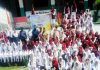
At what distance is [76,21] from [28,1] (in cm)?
759

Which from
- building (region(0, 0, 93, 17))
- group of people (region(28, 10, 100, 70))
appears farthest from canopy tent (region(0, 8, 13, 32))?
group of people (region(28, 10, 100, 70))

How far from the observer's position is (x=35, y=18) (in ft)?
73.9

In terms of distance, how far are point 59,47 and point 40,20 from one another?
549cm

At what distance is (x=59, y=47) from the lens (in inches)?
678

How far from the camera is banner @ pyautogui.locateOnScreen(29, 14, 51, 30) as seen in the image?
22100 millimetres

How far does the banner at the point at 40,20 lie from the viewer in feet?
72.5

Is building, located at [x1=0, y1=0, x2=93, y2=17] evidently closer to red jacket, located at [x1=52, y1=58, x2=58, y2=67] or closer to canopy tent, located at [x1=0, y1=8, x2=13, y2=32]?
canopy tent, located at [x1=0, y1=8, x2=13, y2=32]

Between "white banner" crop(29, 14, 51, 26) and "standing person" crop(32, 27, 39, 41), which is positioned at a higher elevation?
"white banner" crop(29, 14, 51, 26)

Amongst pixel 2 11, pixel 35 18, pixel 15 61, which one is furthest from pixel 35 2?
pixel 15 61

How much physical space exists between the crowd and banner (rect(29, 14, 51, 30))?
1.23m

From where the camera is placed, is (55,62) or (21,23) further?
(21,23)

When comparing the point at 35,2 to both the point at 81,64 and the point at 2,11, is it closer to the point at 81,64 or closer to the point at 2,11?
the point at 2,11

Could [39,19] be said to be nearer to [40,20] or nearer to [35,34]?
[40,20]

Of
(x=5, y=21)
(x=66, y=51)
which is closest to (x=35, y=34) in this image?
(x=66, y=51)
